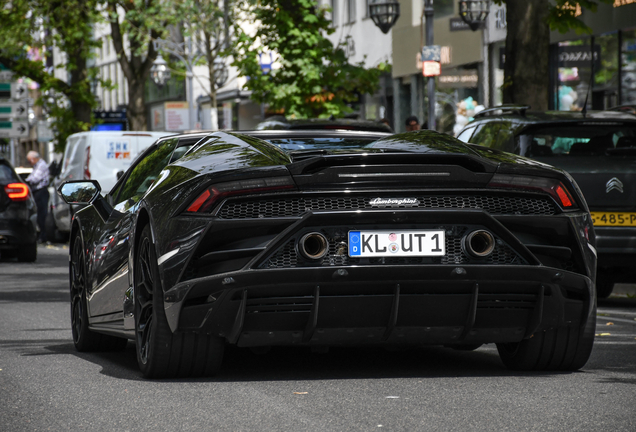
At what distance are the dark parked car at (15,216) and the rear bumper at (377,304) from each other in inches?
516

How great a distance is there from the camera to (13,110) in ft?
124

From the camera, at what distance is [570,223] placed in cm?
589

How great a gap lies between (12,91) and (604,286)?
29084 mm

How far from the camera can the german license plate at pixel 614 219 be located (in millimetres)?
10641

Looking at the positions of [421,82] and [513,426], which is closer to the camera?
[513,426]

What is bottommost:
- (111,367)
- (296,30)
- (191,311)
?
(111,367)

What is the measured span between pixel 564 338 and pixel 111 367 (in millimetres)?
2377

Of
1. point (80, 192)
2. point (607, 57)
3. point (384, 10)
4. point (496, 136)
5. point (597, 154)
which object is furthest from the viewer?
point (607, 57)

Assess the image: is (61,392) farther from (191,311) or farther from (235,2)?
(235,2)

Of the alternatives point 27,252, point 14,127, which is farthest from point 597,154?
point 14,127

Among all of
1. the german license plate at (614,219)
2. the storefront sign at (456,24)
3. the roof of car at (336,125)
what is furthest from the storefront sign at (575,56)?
the german license plate at (614,219)

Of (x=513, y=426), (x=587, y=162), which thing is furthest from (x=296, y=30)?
(x=513, y=426)

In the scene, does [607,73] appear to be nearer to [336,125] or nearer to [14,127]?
[336,125]

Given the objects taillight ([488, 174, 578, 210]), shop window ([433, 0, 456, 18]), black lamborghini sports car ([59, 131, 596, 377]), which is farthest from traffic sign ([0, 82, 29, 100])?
taillight ([488, 174, 578, 210])
